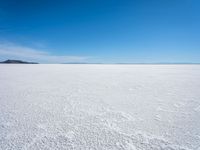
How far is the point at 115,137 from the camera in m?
1.33

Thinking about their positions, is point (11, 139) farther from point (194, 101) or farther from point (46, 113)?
point (194, 101)

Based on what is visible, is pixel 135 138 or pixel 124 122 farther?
pixel 124 122

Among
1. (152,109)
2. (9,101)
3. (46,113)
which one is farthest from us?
(9,101)

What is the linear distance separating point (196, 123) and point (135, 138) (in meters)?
1.05

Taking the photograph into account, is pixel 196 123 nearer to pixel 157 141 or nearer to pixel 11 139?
pixel 157 141

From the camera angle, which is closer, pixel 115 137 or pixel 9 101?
pixel 115 137

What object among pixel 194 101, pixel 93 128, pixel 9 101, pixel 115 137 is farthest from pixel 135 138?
pixel 9 101

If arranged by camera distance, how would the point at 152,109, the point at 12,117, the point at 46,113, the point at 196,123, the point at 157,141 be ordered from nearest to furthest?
the point at 157,141 < the point at 196,123 < the point at 12,117 < the point at 46,113 < the point at 152,109

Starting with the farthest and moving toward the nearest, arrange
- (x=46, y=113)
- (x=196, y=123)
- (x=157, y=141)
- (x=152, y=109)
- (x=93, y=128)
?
(x=152, y=109)
(x=46, y=113)
(x=196, y=123)
(x=93, y=128)
(x=157, y=141)

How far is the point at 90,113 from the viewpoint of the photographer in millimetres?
1977

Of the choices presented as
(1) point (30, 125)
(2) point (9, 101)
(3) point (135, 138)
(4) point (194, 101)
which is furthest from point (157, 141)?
(2) point (9, 101)

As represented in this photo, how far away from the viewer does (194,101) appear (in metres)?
2.57

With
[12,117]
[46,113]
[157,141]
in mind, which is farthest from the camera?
[46,113]

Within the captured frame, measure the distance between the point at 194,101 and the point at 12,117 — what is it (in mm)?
3579
